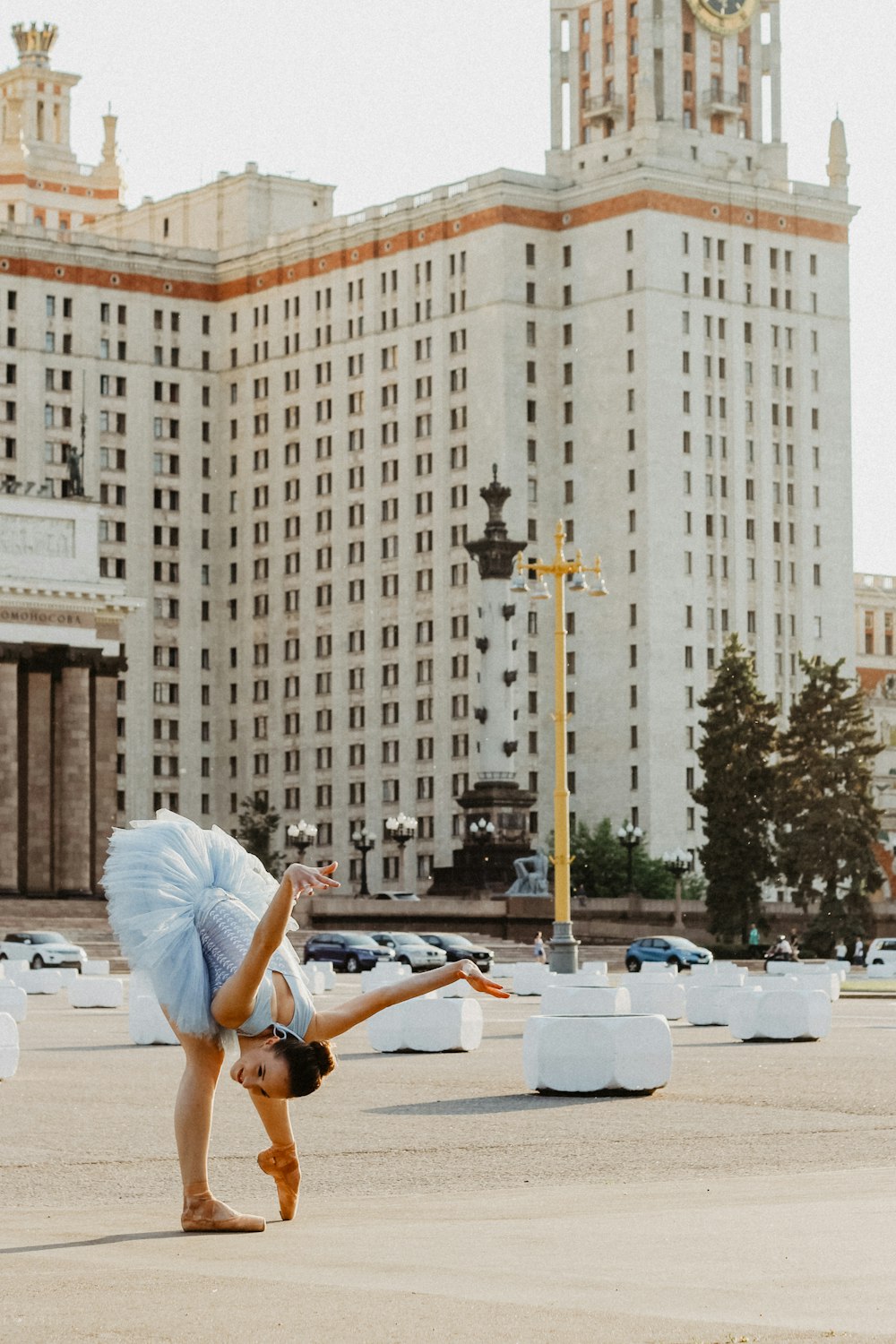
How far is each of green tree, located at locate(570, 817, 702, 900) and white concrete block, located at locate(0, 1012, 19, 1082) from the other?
297 feet

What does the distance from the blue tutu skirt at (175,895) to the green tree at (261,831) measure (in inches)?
4458

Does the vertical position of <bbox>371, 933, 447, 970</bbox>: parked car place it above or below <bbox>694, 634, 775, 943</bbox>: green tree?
below

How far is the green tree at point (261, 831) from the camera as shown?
130m

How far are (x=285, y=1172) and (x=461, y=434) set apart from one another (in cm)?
12420

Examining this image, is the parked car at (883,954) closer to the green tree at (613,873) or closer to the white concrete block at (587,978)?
the green tree at (613,873)

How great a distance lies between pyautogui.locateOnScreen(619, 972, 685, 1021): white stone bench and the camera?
132 feet

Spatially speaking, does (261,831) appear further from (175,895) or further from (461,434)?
(175,895)

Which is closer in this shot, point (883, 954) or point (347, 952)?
point (347, 952)

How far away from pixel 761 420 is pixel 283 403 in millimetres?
27556

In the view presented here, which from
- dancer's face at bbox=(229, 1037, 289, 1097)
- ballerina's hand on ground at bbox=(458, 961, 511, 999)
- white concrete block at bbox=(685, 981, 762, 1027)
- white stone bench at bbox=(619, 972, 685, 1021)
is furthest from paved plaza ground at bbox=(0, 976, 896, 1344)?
white stone bench at bbox=(619, 972, 685, 1021)

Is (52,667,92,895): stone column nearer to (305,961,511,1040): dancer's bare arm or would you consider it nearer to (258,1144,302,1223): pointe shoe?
(258,1144,302,1223): pointe shoe

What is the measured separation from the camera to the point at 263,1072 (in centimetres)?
1180

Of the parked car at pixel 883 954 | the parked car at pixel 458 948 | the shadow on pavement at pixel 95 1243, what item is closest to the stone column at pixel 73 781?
the parked car at pixel 458 948

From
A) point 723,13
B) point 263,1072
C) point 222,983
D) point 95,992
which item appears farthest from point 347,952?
point 723,13
